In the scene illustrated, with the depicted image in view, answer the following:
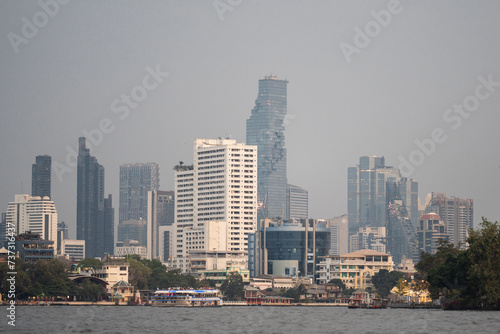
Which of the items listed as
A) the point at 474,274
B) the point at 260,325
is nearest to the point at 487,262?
the point at 474,274

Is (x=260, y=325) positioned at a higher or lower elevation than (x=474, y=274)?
lower

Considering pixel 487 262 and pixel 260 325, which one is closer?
pixel 260 325

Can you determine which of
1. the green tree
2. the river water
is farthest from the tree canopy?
the river water

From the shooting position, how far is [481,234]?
14650cm

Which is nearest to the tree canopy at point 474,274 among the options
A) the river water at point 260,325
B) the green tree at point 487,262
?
the green tree at point 487,262

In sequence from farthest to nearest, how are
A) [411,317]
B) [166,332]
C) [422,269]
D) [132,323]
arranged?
[422,269]
[411,317]
[132,323]
[166,332]

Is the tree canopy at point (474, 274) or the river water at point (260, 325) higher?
the tree canopy at point (474, 274)

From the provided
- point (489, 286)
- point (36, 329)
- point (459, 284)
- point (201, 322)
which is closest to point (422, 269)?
point (459, 284)

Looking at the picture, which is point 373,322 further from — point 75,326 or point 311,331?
point 75,326

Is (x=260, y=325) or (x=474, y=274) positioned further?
(x=474, y=274)

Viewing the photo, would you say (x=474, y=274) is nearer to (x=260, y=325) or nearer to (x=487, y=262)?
(x=487, y=262)

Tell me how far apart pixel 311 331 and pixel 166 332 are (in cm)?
1581

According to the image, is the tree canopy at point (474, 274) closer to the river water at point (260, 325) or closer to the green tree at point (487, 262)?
the green tree at point (487, 262)

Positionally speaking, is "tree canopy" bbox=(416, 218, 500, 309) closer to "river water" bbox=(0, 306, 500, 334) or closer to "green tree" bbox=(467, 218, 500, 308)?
"green tree" bbox=(467, 218, 500, 308)
